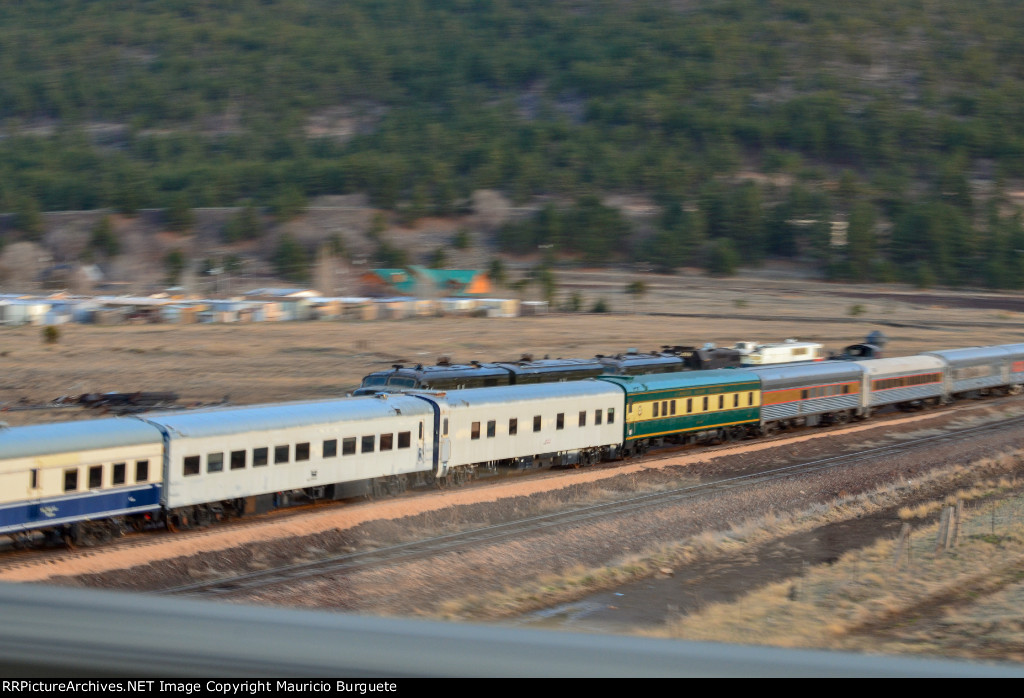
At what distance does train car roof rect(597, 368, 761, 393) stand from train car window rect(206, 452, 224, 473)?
1143cm

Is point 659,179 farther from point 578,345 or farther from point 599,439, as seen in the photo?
point 599,439

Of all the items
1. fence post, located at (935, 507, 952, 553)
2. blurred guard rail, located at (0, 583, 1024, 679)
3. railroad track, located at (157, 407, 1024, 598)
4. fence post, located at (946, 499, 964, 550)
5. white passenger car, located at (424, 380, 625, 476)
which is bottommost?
Answer: railroad track, located at (157, 407, 1024, 598)

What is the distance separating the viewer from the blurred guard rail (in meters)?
2.42

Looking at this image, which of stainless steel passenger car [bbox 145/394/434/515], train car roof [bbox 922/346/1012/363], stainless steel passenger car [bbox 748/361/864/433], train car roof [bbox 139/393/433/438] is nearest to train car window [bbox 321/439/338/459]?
stainless steel passenger car [bbox 145/394/434/515]

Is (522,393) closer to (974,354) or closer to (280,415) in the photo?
(280,415)

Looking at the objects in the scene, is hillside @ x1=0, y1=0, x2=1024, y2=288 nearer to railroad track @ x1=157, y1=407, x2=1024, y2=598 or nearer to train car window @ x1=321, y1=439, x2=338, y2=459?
railroad track @ x1=157, y1=407, x2=1024, y2=598

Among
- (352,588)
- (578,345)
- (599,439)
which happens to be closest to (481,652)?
(352,588)

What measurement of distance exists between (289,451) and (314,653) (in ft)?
55.8

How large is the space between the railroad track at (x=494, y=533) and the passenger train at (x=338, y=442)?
2198 millimetres

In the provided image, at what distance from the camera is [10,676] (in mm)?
2477

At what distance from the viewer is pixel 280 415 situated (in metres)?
19.2

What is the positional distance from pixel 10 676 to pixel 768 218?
117823mm

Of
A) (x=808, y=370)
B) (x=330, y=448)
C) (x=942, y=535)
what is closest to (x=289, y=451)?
(x=330, y=448)

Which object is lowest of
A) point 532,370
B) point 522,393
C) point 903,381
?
point 903,381
